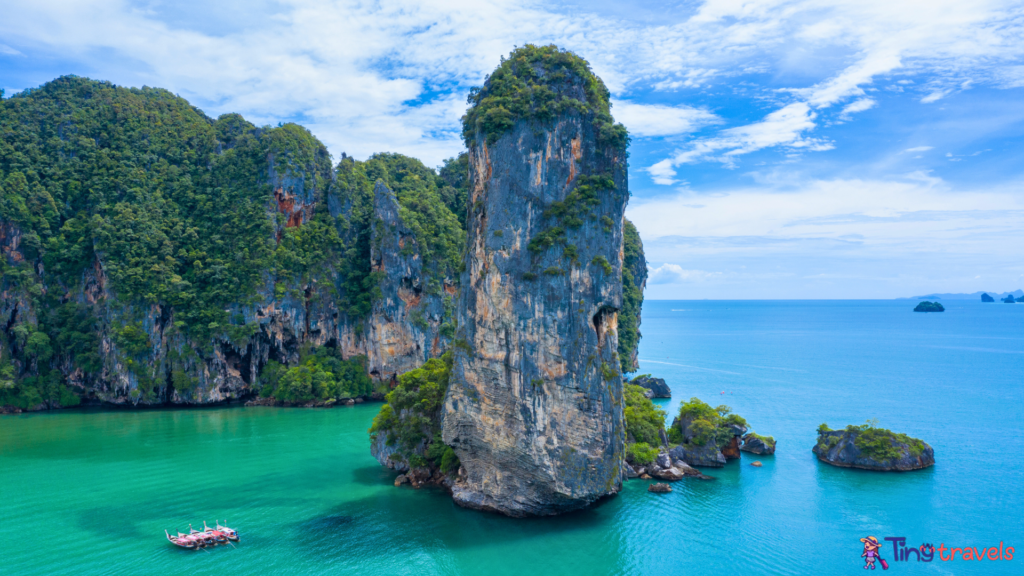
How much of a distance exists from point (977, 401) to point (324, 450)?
54.0m

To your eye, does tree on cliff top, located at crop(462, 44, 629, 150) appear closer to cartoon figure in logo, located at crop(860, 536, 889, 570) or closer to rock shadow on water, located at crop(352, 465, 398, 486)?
rock shadow on water, located at crop(352, 465, 398, 486)

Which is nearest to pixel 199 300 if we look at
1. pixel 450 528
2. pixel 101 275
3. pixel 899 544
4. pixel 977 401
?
pixel 101 275

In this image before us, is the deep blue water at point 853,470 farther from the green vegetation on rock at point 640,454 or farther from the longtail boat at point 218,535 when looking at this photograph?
the longtail boat at point 218,535

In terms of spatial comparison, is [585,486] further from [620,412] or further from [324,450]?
[324,450]

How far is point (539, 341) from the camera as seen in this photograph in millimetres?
24766

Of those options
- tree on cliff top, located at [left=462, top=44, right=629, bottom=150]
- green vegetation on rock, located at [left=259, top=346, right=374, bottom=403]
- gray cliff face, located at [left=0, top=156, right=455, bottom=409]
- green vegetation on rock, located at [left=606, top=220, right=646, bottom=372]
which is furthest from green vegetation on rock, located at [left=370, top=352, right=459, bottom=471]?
green vegetation on rock, located at [left=606, top=220, right=646, bottom=372]

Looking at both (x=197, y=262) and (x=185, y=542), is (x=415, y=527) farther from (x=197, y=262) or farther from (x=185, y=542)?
(x=197, y=262)

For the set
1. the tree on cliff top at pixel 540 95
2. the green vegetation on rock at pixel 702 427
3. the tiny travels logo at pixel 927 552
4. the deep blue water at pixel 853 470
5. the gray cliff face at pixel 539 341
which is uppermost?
the tree on cliff top at pixel 540 95

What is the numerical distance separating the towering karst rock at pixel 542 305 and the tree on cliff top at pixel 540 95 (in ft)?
0.22

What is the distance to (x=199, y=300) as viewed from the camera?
181 ft

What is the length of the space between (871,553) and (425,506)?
62.6ft

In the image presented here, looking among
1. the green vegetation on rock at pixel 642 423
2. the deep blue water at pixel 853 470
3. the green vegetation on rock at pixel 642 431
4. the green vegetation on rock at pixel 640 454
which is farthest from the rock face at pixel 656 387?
the green vegetation on rock at pixel 640 454

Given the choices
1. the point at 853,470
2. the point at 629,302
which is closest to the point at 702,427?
the point at 853,470

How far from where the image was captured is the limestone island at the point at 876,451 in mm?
32156
